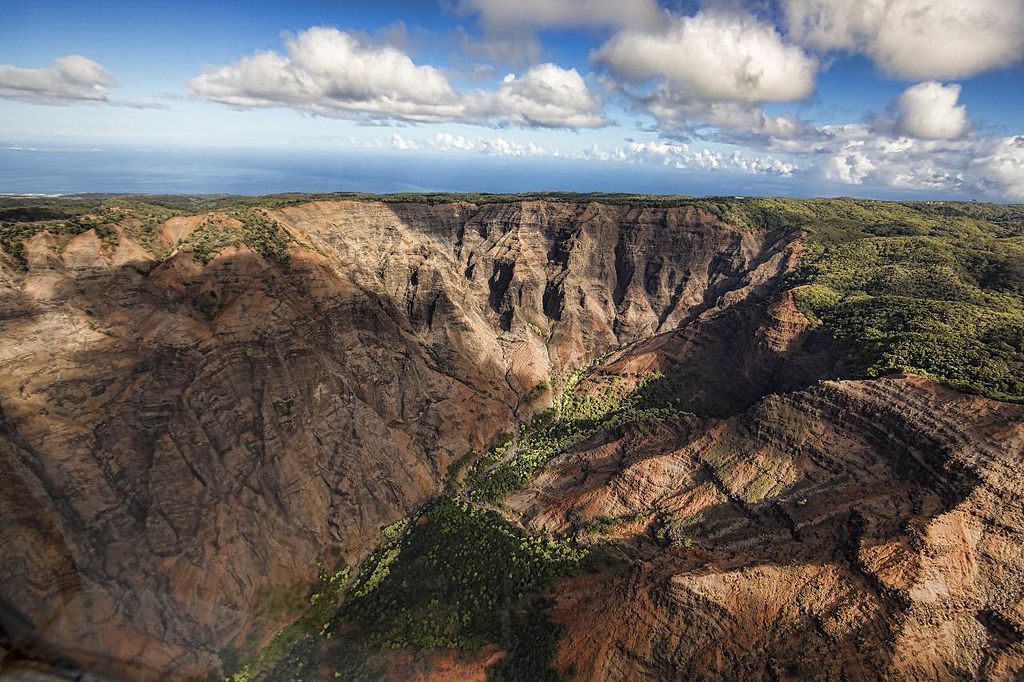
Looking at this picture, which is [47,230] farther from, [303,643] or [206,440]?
[303,643]

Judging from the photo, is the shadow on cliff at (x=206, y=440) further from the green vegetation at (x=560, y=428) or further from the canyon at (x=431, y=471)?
the green vegetation at (x=560, y=428)

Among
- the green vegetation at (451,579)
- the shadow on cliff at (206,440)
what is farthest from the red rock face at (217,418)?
the green vegetation at (451,579)

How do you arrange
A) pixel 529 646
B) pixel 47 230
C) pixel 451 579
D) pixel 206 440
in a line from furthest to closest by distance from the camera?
1. pixel 47 230
2. pixel 451 579
3. pixel 206 440
4. pixel 529 646

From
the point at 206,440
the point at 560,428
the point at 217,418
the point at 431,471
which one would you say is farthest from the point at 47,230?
the point at 560,428

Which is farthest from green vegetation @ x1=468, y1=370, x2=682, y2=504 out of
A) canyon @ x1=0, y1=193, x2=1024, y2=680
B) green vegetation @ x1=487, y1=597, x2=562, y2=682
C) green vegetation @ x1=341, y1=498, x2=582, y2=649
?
green vegetation @ x1=487, y1=597, x2=562, y2=682

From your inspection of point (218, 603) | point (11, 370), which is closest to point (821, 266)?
point (218, 603)

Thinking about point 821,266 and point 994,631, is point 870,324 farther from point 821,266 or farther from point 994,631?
point 994,631
